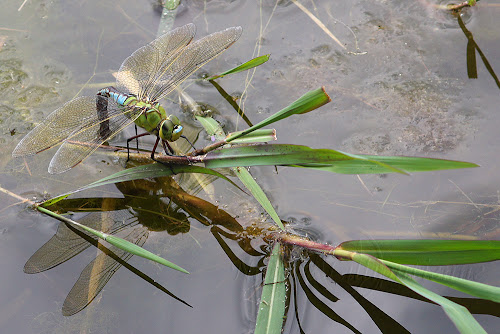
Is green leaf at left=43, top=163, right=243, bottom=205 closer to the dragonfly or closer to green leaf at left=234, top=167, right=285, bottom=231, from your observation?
green leaf at left=234, top=167, right=285, bottom=231

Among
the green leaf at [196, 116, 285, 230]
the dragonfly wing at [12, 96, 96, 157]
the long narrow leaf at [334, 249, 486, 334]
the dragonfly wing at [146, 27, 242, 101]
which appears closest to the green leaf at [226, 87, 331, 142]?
the green leaf at [196, 116, 285, 230]

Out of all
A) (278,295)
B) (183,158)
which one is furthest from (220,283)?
(183,158)

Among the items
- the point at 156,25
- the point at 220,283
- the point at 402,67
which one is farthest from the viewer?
the point at 156,25

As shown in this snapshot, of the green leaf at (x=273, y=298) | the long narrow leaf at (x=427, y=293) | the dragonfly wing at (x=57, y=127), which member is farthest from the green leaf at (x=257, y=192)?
the dragonfly wing at (x=57, y=127)

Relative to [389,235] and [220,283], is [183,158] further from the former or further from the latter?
[389,235]

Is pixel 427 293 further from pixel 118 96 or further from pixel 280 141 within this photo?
pixel 118 96

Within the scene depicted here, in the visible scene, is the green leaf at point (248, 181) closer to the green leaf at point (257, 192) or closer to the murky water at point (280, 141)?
the green leaf at point (257, 192)
